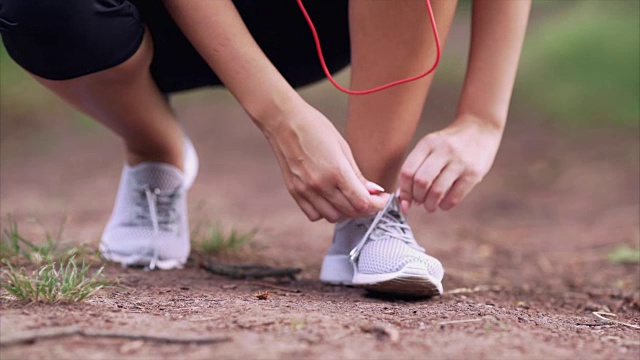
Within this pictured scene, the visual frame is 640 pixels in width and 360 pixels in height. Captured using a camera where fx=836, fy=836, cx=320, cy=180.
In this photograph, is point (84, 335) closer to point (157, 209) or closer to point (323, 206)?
point (323, 206)

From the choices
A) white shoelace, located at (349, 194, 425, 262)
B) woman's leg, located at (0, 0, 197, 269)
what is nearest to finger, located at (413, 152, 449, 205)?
white shoelace, located at (349, 194, 425, 262)

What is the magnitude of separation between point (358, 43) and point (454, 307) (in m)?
0.53

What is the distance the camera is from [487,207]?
12.0 ft

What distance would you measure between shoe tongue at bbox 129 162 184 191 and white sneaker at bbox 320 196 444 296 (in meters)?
0.47

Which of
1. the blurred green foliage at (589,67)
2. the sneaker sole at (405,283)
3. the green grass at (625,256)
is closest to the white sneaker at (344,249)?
the sneaker sole at (405,283)

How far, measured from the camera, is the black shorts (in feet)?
4.84

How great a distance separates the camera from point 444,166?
1524 millimetres

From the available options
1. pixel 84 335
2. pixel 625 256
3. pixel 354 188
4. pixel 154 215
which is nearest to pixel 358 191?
pixel 354 188

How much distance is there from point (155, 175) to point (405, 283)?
0.74 metres

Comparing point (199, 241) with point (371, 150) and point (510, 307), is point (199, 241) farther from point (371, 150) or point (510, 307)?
point (510, 307)

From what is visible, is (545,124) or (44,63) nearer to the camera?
(44,63)

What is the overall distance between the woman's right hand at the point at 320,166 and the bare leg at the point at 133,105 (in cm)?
37

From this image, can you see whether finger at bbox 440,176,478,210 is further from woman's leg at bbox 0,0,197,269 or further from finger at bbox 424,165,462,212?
woman's leg at bbox 0,0,197,269

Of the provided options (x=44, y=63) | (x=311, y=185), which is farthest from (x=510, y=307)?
(x=44, y=63)
